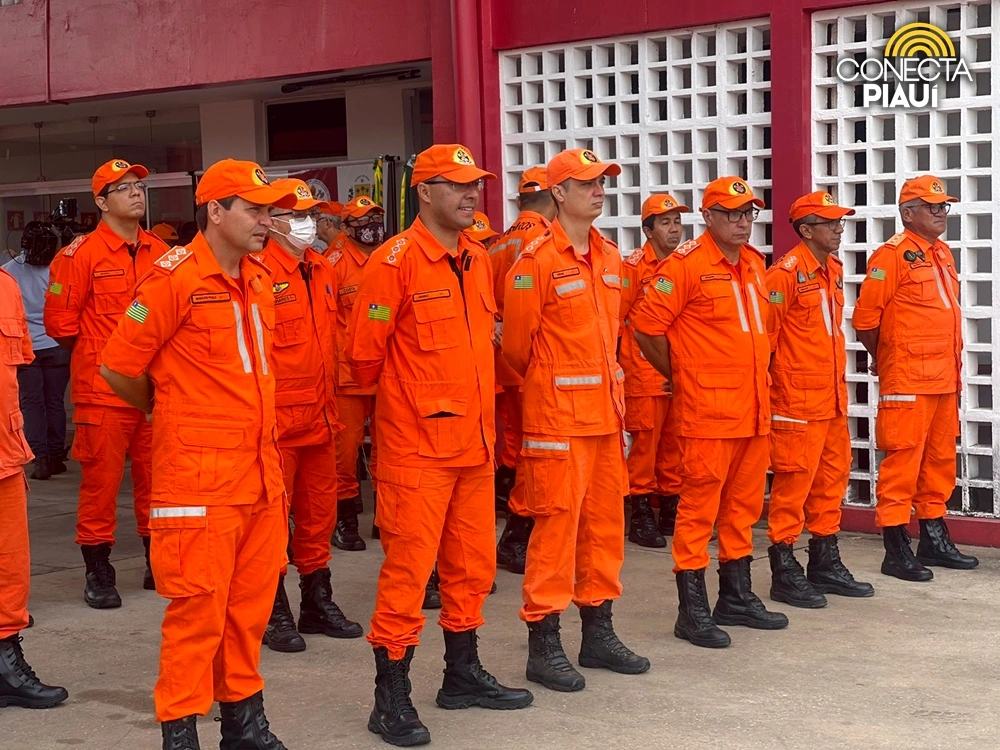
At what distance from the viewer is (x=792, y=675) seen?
222 inches

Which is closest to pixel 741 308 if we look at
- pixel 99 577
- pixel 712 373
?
pixel 712 373

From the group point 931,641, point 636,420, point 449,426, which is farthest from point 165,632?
point 636,420

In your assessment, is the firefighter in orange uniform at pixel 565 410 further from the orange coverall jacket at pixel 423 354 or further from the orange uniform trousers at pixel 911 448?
the orange uniform trousers at pixel 911 448

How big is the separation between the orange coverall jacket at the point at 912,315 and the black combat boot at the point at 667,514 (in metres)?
1.86

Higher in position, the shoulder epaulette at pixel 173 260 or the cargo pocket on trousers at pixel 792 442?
the shoulder epaulette at pixel 173 260

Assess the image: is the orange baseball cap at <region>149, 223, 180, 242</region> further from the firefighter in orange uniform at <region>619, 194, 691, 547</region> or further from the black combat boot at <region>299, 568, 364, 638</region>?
the black combat boot at <region>299, 568, 364, 638</region>

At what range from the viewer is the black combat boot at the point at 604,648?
571 cm

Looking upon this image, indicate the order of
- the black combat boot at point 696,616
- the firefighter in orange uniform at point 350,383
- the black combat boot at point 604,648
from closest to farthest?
the black combat boot at point 604,648
the black combat boot at point 696,616
the firefighter in orange uniform at point 350,383

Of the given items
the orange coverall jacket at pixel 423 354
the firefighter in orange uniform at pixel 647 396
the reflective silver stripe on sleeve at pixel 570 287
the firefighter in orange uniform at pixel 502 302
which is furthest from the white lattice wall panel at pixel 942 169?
the orange coverall jacket at pixel 423 354

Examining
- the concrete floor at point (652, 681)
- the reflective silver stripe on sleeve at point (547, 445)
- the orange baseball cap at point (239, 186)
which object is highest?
the orange baseball cap at point (239, 186)

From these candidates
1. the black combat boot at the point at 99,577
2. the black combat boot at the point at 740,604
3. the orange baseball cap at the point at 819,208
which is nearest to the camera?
the black combat boot at the point at 740,604

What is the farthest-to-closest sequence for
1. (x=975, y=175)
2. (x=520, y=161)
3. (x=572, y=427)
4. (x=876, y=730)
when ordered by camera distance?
(x=520, y=161) → (x=975, y=175) → (x=572, y=427) → (x=876, y=730)

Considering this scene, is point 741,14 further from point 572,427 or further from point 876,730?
point 876,730

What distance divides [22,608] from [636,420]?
4215 millimetres
